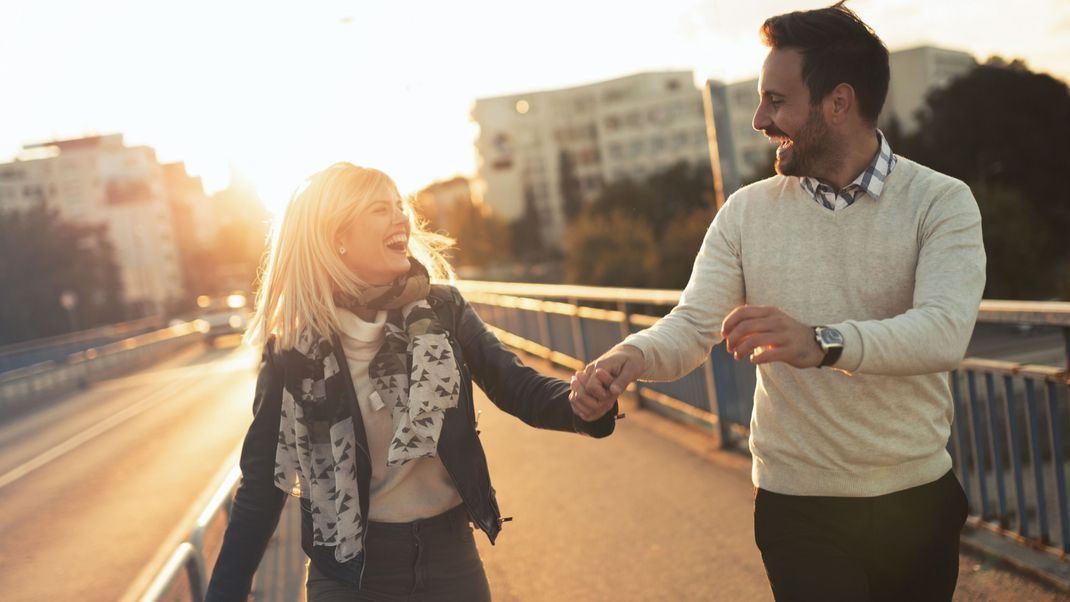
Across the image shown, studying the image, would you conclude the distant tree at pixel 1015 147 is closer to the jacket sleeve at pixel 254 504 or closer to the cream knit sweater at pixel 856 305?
the cream knit sweater at pixel 856 305

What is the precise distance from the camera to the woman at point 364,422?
2.89m

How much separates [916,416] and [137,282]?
134 metres

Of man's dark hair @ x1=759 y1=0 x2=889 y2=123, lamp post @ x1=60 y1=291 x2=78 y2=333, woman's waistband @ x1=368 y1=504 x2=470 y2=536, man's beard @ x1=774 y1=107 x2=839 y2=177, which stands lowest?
lamp post @ x1=60 y1=291 x2=78 y2=333

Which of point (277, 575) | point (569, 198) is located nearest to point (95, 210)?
point (569, 198)

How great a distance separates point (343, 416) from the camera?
292cm

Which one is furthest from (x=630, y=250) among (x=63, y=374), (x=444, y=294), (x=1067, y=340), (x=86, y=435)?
(x=444, y=294)

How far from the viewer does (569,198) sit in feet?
443

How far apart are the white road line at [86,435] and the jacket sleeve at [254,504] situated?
12.0 meters

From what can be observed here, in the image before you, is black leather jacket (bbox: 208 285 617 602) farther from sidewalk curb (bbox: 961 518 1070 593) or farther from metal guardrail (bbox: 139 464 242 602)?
sidewalk curb (bbox: 961 518 1070 593)

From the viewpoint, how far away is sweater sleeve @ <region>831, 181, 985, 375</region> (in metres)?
2.29

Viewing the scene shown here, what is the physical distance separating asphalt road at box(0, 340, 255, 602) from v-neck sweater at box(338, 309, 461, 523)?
5.08m

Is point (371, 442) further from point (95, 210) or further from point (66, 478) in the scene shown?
point (95, 210)

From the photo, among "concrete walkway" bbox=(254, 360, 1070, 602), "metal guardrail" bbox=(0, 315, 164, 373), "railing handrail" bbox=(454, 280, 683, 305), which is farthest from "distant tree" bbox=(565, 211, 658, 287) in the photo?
"concrete walkway" bbox=(254, 360, 1070, 602)

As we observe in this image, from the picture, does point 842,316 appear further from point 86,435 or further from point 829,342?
point 86,435
